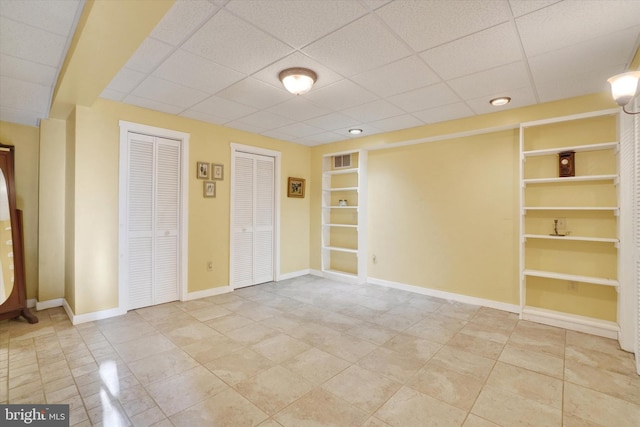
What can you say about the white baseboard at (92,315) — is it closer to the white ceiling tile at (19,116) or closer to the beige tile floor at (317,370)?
the beige tile floor at (317,370)

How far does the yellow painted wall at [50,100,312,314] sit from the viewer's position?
3318 mm

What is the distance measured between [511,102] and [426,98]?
3.48 ft

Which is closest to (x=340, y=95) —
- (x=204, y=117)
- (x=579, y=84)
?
(x=204, y=117)

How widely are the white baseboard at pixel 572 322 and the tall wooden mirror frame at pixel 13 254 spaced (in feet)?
19.4

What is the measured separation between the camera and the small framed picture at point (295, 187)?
5.56m

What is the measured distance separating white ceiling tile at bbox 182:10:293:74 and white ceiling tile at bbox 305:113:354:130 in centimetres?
155

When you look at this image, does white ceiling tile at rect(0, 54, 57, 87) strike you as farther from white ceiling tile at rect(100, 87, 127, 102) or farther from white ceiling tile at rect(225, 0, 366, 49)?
white ceiling tile at rect(225, 0, 366, 49)

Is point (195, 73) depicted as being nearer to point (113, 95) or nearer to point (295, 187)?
point (113, 95)

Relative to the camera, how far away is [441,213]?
14.5 feet

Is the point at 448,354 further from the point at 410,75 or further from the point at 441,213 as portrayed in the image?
the point at 410,75

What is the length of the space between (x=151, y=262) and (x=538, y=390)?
14.3 ft

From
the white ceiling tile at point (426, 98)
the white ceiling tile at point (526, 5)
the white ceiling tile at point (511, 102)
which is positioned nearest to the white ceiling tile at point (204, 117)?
the white ceiling tile at point (426, 98)

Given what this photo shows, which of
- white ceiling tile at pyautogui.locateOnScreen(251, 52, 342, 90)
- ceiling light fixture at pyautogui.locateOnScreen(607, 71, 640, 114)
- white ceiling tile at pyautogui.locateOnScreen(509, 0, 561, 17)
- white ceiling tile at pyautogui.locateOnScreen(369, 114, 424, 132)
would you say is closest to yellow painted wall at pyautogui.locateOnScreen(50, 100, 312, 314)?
white ceiling tile at pyautogui.locateOnScreen(251, 52, 342, 90)

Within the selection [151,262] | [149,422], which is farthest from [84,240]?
[149,422]
